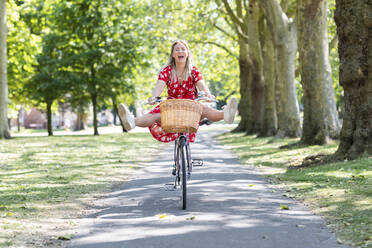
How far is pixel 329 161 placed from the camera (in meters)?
10.2

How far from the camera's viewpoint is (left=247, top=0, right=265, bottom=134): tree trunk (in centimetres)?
2391

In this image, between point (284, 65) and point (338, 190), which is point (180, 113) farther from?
point (284, 65)

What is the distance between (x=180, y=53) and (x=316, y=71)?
26.3ft

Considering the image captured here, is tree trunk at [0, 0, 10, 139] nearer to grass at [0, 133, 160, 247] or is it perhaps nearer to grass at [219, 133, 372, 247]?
grass at [0, 133, 160, 247]

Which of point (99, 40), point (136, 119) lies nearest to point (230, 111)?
point (136, 119)

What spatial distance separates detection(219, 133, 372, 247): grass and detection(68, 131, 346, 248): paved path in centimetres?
20

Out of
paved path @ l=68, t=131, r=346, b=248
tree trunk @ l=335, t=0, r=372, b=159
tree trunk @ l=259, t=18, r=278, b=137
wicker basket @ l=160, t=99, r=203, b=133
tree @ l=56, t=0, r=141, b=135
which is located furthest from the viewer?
tree @ l=56, t=0, r=141, b=135

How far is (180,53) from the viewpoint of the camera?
690 centimetres

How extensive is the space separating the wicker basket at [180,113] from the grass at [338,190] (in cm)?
185

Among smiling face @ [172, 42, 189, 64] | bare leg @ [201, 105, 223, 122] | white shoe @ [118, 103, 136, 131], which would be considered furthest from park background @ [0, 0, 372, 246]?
white shoe @ [118, 103, 136, 131]

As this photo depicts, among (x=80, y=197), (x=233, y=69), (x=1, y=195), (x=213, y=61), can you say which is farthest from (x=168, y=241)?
(x=233, y=69)

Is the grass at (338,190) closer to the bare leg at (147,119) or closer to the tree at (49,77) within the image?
Answer: the bare leg at (147,119)

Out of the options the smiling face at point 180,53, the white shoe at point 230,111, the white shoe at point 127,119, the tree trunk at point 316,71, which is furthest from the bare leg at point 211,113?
the tree trunk at point 316,71

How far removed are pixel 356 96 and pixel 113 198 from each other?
5.25m
